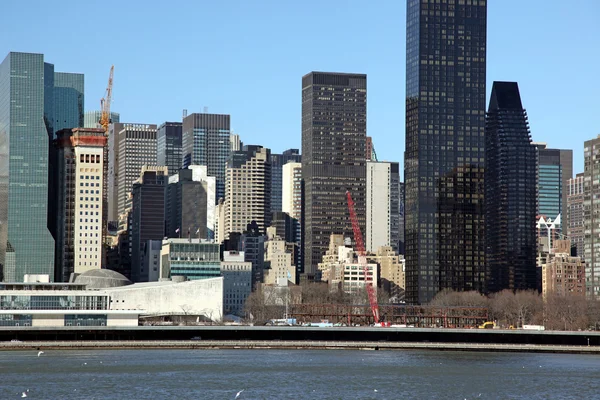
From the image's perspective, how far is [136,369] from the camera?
152 meters

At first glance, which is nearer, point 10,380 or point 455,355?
point 10,380

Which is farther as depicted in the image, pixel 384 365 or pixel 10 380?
pixel 384 365

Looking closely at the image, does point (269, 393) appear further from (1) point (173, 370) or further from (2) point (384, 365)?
(2) point (384, 365)

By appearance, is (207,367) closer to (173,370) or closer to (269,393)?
(173,370)

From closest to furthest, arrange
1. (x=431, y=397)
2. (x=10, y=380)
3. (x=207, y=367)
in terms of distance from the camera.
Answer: (x=431, y=397)
(x=10, y=380)
(x=207, y=367)

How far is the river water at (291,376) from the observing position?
411ft

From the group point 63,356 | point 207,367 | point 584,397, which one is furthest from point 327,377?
point 63,356

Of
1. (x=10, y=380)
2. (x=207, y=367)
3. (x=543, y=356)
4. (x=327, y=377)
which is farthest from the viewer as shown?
(x=543, y=356)

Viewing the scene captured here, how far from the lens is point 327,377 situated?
144625mm

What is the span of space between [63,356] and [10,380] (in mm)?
48116

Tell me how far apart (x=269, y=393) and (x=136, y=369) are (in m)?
33.0

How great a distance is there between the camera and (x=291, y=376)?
475ft

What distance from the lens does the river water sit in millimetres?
125125

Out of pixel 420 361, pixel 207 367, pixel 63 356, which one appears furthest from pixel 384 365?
pixel 63 356
